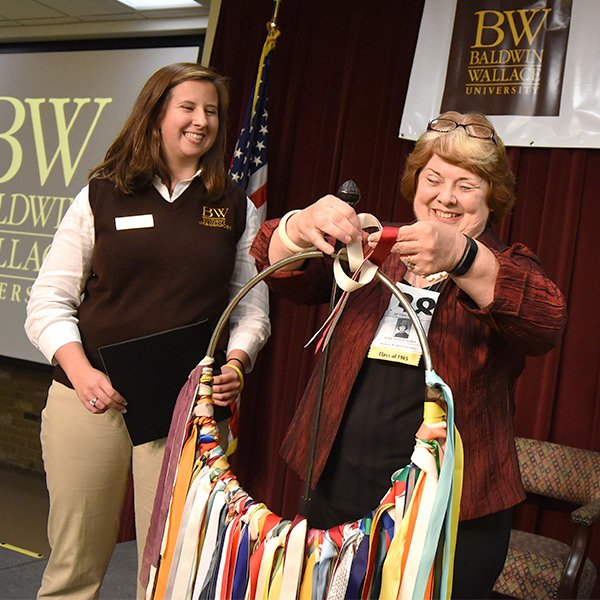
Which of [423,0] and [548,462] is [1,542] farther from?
[423,0]

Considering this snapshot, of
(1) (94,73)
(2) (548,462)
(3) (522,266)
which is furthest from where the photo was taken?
(1) (94,73)

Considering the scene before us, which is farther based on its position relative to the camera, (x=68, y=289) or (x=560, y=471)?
(x=560, y=471)

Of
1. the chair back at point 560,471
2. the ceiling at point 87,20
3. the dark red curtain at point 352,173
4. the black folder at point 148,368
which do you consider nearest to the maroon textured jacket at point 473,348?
the black folder at point 148,368

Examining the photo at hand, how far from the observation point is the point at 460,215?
4.94 feet

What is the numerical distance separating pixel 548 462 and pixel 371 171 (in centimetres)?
157

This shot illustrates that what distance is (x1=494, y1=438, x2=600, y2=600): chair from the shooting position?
2.69m

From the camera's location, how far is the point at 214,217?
2.07 m

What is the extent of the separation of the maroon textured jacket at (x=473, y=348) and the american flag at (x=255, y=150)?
7.86ft

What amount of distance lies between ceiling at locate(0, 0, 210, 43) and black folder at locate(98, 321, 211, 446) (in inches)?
125

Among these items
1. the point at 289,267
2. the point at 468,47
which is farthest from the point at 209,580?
the point at 468,47

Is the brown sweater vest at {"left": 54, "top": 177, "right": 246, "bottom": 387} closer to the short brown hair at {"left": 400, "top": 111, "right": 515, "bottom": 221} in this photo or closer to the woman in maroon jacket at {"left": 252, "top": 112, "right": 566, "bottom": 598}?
the woman in maroon jacket at {"left": 252, "top": 112, "right": 566, "bottom": 598}

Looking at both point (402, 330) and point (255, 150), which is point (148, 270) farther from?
point (255, 150)

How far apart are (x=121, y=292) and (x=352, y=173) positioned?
2.17 m

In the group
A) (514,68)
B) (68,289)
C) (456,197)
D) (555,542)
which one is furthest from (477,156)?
(514,68)
